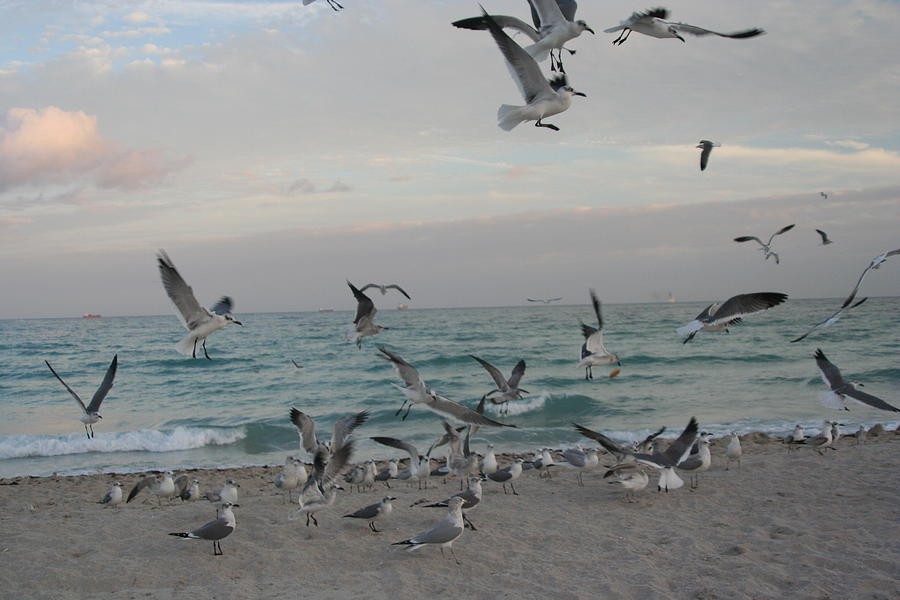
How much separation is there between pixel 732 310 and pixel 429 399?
12.5 ft

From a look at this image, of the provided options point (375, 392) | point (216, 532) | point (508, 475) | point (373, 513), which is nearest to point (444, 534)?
point (373, 513)

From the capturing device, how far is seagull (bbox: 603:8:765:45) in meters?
5.46

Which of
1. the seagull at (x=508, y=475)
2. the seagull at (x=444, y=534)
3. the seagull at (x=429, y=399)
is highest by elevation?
the seagull at (x=429, y=399)

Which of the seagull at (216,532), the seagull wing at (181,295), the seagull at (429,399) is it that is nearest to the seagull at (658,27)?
the seagull at (429,399)

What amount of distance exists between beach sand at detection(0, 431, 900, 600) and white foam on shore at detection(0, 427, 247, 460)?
5.14 m

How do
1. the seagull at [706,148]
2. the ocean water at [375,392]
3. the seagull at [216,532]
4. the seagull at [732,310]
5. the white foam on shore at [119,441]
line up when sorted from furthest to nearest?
the ocean water at [375,392], the white foam on shore at [119,441], the seagull at [706,148], the seagull at [732,310], the seagull at [216,532]

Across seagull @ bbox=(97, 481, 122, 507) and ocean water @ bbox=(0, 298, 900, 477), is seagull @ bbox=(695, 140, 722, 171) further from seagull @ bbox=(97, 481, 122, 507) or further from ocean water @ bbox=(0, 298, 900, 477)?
seagull @ bbox=(97, 481, 122, 507)

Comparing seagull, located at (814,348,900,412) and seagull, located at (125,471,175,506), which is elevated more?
seagull, located at (814,348,900,412)

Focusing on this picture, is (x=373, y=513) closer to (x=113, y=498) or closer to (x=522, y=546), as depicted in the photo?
(x=522, y=546)

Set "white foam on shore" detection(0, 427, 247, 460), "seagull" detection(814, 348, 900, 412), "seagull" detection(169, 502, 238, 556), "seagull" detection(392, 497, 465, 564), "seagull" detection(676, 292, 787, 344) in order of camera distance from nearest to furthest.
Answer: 1. "seagull" detection(392, 497, 465, 564)
2. "seagull" detection(169, 502, 238, 556)
3. "seagull" detection(676, 292, 787, 344)
4. "seagull" detection(814, 348, 900, 412)
5. "white foam on shore" detection(0, 427, 247, 460)

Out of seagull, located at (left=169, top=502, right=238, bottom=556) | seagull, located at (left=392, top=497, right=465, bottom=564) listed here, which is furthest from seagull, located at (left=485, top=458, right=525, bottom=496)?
seagull, located at (left=169, top=502, right=238, bottom=556)

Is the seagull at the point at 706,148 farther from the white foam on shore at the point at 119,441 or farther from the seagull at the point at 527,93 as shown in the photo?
the white foam on shore at the point at 119,441

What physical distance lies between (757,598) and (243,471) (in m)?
8.61

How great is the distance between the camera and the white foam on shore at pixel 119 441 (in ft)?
47.0
